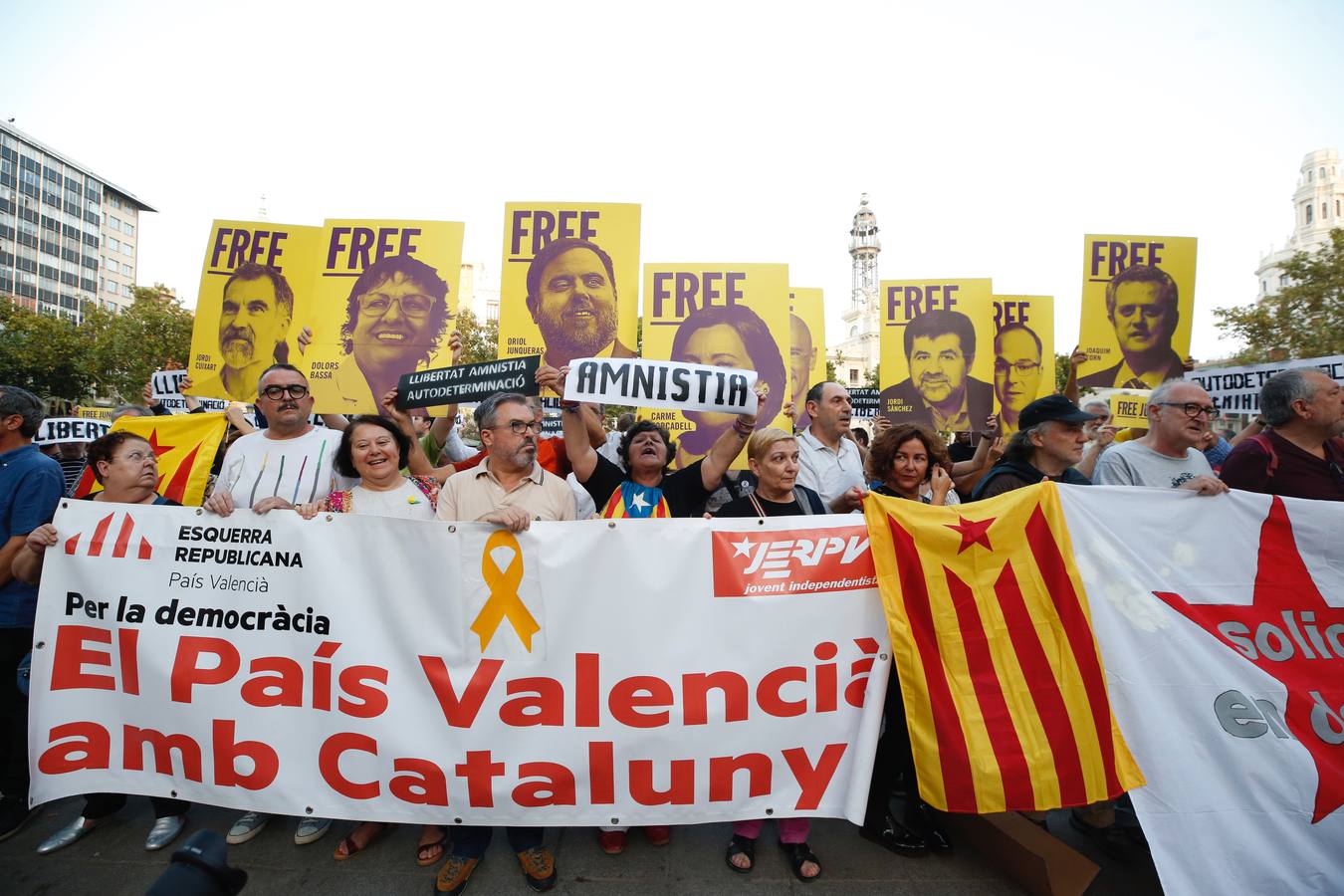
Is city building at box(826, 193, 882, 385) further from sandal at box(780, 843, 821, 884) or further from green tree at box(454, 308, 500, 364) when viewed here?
sandal at box(780, 843, 821, 884)

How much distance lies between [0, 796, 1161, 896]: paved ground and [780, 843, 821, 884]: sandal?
1.0 inches

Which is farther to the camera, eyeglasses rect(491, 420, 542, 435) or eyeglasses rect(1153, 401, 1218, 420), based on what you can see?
eyeglasses rect(1153, 401, 1218, 420)

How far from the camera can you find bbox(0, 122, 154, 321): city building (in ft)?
217

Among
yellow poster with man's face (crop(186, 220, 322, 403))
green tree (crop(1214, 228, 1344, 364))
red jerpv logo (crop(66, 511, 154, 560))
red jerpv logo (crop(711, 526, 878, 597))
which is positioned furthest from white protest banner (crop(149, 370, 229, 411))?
green tree (crop(1214, 228, 1344, 364))

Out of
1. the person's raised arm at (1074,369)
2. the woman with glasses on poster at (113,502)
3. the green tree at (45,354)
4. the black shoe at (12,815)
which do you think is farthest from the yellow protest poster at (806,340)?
the green tree at (45,354)

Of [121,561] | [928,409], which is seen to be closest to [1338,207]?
[928,409]

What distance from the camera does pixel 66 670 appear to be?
9.16 ft

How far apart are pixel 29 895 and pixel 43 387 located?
34.5 meters

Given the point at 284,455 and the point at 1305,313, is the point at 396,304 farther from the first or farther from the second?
the point at 1305,313

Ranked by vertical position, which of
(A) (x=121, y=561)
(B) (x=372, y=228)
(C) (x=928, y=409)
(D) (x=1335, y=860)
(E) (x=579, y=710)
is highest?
(B) (x=372, y=228)

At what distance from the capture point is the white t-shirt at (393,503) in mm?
3082

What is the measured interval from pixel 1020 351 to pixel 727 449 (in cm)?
397

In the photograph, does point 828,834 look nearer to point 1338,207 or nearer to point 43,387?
point 43,387

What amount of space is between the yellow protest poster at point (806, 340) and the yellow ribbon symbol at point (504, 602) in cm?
370
